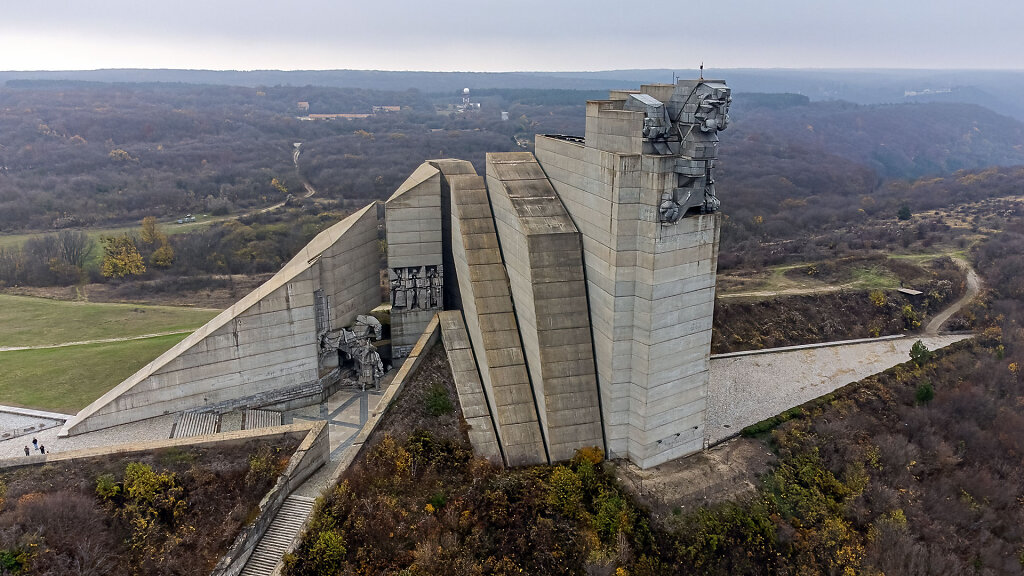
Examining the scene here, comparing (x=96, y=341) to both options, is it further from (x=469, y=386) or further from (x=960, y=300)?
(x=960, y=300)

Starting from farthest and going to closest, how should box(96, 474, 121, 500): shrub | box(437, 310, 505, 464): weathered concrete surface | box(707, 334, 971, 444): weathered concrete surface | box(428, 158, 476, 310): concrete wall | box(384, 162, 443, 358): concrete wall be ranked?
box(428, 158, 476, 310): concrete wall
box(384, 162, 443, 358): concrete wall
box(707, 334, 971, 444): weathered concrete surface
box(437, 310, 505, 464): weathered concrete surface
box(96, 474, 121, 500): shrub

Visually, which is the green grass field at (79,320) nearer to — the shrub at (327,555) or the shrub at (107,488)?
the shrub at (107,488)

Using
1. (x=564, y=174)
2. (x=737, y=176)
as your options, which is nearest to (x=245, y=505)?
(x=564, y=174)

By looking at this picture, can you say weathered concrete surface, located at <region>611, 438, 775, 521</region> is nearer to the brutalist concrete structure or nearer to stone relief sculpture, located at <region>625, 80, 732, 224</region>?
the brutalist concrete structure

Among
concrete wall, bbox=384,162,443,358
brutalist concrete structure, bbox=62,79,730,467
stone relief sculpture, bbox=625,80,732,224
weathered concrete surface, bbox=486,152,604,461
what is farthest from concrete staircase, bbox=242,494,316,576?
stone relief sculpture, bbox=625,80,732,224

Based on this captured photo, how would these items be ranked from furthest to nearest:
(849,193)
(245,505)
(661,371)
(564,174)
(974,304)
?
(849,193) < (974,304) < (564,174) < (661,371) < (245,505)

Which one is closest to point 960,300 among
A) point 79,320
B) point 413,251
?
point 413,251

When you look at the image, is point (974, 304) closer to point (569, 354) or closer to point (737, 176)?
point (569, 354)
